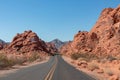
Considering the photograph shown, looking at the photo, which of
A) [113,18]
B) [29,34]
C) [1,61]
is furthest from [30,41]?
[1,61]

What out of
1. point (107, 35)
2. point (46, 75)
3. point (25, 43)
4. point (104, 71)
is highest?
point (25, 43)

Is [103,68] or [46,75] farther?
[103,68]

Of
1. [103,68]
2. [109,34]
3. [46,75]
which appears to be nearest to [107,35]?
[109,34]

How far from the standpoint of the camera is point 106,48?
81938mm

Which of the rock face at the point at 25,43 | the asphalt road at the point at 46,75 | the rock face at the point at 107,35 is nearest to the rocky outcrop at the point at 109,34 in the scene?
the rock face at the point at 107,35

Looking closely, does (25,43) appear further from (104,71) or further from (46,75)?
(46,75)

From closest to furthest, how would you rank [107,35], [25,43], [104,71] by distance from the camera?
[104,71], [107,35], [25,43]

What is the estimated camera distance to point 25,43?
16600 cm

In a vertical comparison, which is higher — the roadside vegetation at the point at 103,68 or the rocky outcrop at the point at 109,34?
the rocky outcrop at the point at 109,34

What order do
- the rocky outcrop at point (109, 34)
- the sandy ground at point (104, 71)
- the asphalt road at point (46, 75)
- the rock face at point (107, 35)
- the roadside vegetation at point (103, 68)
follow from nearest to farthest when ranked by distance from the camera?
the asphalt road at point (46, 75)
the sandy ground at point (104, 71)
the roadside vegetation at point (103, 68)
the rocky outcrop at point (109, 34)
the rock face at point (107, 35)

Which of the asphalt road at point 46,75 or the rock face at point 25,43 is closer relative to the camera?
the asphalt road at point 46,75

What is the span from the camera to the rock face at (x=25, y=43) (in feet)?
525

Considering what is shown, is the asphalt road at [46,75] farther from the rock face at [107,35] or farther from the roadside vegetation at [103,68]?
the rock face at [107,35]

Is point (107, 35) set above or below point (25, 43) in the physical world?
below
